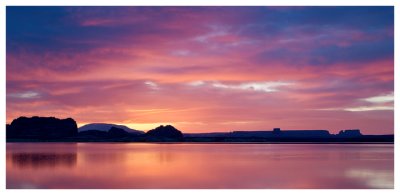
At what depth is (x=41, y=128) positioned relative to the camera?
635 ft

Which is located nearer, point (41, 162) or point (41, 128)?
point (41, 162)

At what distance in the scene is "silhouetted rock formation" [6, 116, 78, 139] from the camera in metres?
189

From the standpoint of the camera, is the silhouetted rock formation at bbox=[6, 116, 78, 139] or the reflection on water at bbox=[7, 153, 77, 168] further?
the silhouetted rock formation at bbox=[6, 116, 78, 139]

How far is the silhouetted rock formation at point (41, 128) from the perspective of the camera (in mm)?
189125

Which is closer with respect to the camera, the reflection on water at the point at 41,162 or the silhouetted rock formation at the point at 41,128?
the reflection on water at the point at 41,162
